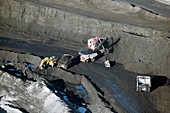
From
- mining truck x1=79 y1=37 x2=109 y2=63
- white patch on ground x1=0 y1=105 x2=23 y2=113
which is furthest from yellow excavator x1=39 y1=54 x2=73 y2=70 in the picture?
white patch on ground x1=0 y1=105 x2=23 y2=113

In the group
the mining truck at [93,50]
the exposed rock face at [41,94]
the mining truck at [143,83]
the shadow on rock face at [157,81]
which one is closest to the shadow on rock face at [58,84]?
the exposed rock face at [41,94]

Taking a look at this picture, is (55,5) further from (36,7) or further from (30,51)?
(30,51)

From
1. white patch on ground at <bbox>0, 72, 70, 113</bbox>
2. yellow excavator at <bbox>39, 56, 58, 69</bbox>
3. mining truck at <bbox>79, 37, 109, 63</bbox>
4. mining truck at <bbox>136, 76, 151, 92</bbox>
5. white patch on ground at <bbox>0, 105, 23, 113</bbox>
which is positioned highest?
mining truck at <bbox>79, 37, 109, 63</bbox>

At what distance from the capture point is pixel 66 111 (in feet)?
90.2

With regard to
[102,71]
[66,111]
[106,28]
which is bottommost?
[66,111]

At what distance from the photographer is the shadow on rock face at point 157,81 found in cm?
3080

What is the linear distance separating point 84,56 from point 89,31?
5152 mm

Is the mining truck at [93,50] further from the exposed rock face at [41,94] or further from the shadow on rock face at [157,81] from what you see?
the shadow on rock face at [157,81]

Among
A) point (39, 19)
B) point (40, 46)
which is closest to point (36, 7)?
point (39, 19)

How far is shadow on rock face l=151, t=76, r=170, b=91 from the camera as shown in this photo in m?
30.8

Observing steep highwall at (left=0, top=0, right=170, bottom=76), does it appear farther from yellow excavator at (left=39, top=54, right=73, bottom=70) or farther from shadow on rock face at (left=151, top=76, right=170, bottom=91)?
yellow excavator at (left=39, top=54, right=73, bottom=70)

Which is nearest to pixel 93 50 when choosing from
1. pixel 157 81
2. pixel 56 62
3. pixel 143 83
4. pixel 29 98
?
pixel 56 62

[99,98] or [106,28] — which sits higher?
[106,28]

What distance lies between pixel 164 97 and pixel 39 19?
1787 centimetres
